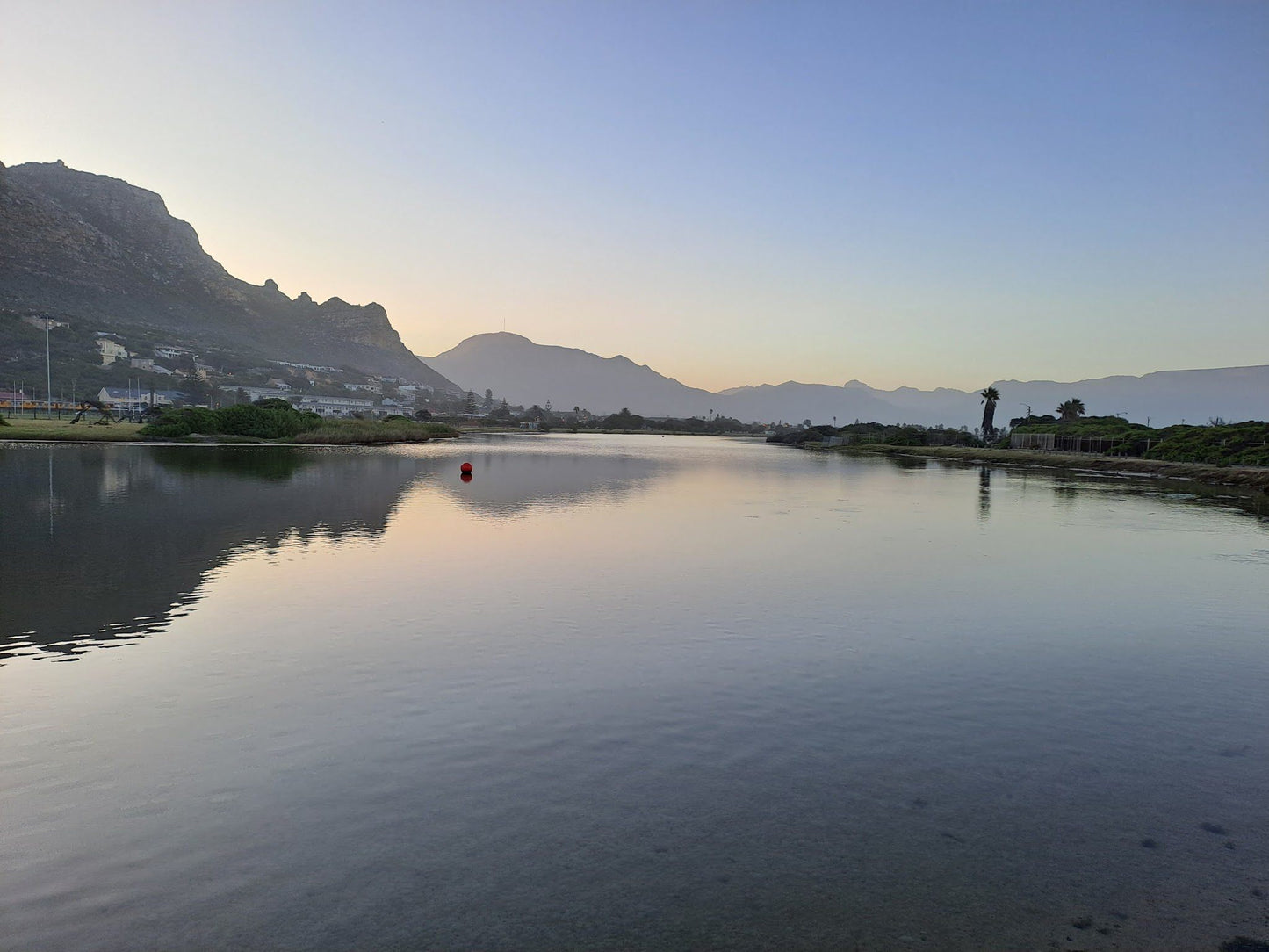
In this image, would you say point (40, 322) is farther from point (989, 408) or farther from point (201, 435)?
point (989, 408)

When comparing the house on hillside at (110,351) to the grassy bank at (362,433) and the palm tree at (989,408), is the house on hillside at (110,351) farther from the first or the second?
the palm tree at (989,408)

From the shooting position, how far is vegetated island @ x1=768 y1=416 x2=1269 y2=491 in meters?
66.2

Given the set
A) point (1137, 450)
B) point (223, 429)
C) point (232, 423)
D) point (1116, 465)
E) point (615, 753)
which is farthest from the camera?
point (232, 423)

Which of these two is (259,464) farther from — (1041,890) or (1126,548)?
(1041,890)

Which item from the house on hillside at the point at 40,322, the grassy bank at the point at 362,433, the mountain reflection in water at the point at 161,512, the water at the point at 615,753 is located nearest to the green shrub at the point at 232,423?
the grassy bank at the point at 362,433

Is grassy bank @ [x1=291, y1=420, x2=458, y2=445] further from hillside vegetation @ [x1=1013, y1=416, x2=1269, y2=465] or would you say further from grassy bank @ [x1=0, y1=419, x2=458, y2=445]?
hillside vegetation @ [x1=1013, y1=416, x2=1269, y2=465]

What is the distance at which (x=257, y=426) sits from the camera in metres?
89.4

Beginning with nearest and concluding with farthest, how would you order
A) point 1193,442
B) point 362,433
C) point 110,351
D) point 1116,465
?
1. point 1116,465
2. point 1193,442
3. point 362,433
4. point 110,351

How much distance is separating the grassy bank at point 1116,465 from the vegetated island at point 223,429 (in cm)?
8730

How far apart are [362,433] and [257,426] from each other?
46.6 feet

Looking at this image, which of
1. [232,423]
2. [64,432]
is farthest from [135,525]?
[232,423]

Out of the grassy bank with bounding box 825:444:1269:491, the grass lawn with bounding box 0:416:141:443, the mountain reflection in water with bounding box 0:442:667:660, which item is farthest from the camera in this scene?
the grass lawn with bounding box 0:416:141:443

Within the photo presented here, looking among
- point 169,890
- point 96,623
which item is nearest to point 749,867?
point 169,890

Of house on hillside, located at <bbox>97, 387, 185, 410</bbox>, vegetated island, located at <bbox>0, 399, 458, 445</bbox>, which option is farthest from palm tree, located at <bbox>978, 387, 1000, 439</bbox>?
house on hillside, located at <bbox>97, 387, 185, 410</bbox>
